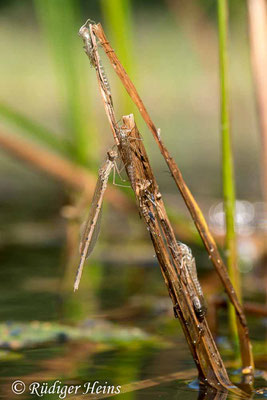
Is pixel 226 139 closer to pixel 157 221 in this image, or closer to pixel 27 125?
pixel 157 221

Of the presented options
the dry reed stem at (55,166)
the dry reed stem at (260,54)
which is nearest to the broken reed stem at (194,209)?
the dry reed stem at (260,54)

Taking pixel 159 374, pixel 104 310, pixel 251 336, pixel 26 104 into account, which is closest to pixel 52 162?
pixel 104 310

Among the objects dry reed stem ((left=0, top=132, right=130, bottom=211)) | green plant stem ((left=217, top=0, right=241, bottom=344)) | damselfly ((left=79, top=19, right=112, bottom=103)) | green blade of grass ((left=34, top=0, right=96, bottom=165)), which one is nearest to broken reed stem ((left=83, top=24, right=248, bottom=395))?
damselfly ((left=79, top=19, right=112, bottom=103))

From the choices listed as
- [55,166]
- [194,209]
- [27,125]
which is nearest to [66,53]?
[27,125]

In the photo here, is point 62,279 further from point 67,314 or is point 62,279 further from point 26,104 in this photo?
point 26,104

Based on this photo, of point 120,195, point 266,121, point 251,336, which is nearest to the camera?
point 251,336

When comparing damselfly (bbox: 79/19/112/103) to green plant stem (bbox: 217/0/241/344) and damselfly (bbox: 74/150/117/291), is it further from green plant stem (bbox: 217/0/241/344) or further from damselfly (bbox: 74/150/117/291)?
green plant stem (bbox: 217/0/241/344)
